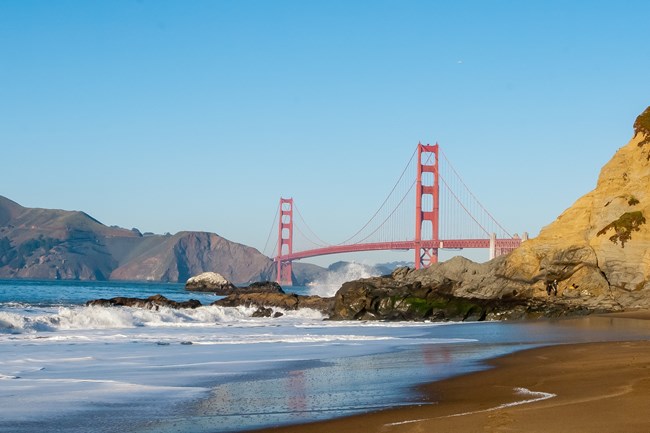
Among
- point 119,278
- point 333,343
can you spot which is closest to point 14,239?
point 119,278

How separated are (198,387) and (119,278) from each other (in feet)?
511

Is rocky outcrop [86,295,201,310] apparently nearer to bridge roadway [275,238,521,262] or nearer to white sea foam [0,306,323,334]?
white sea foam [0,306,323,334]

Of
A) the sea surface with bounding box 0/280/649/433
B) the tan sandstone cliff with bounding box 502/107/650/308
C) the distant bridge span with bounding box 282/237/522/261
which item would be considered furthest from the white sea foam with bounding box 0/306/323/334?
the distant bridge span with bounding box 282/237/522/261

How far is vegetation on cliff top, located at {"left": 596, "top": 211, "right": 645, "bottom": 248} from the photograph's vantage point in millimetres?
28355

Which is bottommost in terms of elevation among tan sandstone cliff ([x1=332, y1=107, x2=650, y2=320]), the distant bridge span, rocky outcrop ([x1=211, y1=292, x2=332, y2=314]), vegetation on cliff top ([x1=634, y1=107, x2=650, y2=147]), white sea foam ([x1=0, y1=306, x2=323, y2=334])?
white sea foam ([x1=0, y1=306, x2=323, y2=334])

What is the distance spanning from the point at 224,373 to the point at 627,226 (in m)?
20.9

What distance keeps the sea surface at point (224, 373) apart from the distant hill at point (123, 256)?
130m

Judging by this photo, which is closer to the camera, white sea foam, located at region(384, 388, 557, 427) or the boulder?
white sea foam, located at region(384, 388, 557, 427)

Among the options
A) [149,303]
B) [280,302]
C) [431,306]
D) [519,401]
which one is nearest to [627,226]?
[431,306]

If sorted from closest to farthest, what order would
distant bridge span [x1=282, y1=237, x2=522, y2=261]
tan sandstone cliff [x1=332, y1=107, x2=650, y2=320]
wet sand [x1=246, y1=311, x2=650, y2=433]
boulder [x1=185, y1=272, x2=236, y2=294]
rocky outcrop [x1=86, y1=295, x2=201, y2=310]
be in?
wet sand [x1=246, y1=311, x2=650, y2=433] < tan sandstone cliff [x1=332, y1=107, x2=650, y2=320] < rocky outcrop [x1=86, y1=295, x2=201, y2=310] < distant bridge span [x1=282, y1=237, x2=522, y2=261] < boulder [x1=185, y1=272, x2=236, y2=294]

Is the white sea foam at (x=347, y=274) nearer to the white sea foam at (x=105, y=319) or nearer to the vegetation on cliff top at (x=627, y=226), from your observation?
the white sea foam at (x=105, y=319)

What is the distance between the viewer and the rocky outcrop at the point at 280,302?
34.9m

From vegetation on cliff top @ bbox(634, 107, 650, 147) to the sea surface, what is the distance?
13501mm

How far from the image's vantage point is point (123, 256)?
173750mm
